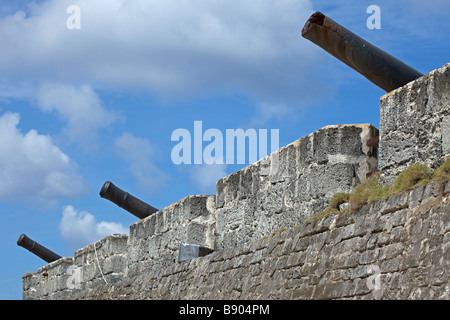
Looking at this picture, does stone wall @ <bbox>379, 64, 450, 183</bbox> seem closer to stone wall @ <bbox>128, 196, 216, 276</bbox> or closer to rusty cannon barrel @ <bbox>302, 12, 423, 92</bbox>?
rusty cannon barrel @ <bbox>302, 12, 423, 92</bbox>

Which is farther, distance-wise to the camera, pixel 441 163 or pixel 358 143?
pixel 358 143

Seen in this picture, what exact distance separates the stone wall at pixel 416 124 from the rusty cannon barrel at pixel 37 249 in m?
13.2

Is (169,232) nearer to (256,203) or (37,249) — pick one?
(256,203)

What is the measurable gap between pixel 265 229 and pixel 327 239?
1506mm

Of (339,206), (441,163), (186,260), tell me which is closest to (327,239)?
(339,206)

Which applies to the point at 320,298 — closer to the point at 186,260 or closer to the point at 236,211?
the point at 236,211

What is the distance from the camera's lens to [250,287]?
8281mm

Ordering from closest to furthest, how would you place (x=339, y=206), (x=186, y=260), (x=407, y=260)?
1. (x=407, y=260)
2. (x=339, y=206)
3. (x=186, y=260)

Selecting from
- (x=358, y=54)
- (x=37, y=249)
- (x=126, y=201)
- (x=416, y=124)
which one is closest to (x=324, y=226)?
(x=416, y=124)

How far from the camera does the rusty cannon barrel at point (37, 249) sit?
62.3 feet

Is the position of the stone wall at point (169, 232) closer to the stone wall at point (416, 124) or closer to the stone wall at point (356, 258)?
the stone wall at point (356, 258)

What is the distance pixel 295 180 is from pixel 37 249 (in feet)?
41.1

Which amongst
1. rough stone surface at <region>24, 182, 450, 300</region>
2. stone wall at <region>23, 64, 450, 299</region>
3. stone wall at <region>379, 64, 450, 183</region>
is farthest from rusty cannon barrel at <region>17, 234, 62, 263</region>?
stone wall at <region>379, 64, 450, 183</region>

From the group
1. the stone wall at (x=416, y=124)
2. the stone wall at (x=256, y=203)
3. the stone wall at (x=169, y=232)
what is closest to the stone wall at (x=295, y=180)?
the stone wall at (x=256, y=203)
